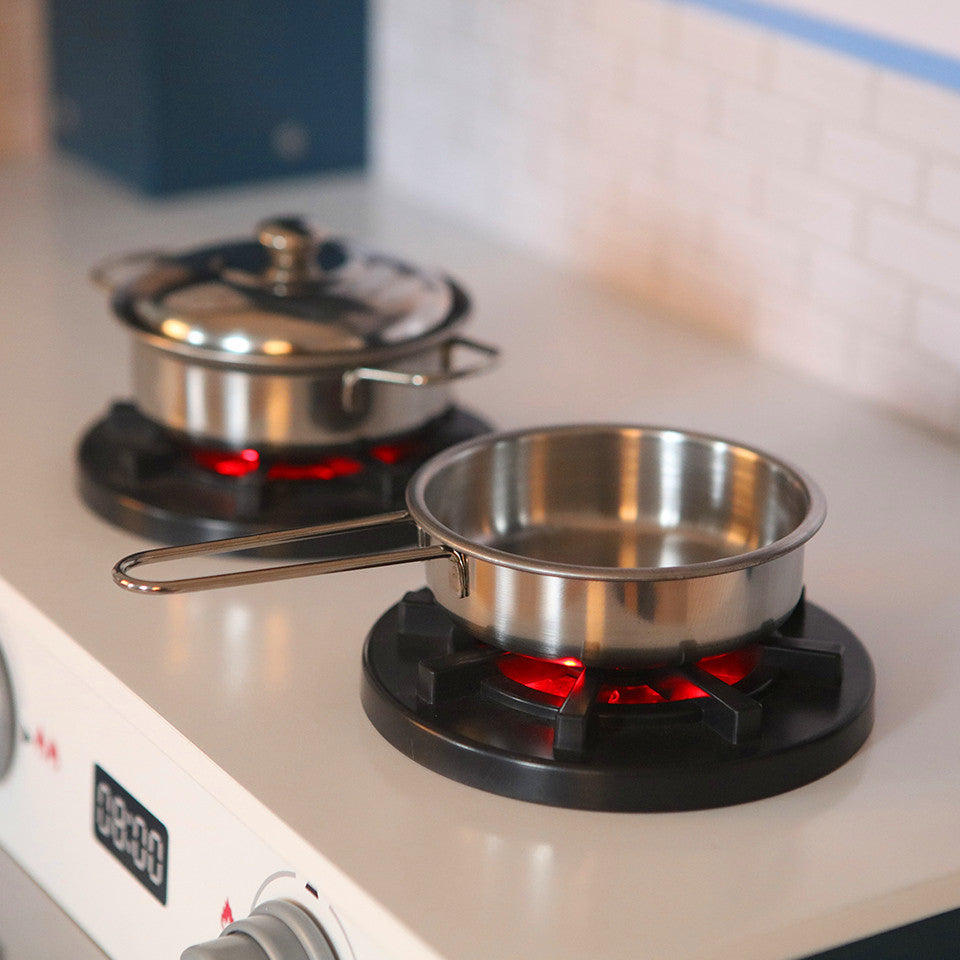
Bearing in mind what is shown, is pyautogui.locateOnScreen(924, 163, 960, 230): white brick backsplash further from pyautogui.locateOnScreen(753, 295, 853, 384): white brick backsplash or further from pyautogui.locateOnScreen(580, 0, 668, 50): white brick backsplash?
pyautogui.locateOnScreen(580, 0, 668, 50): white brick backsplash

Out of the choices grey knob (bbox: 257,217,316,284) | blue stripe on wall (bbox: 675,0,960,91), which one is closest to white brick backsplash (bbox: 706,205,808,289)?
blue stripe on wall (bbox: 675,0,960,91)

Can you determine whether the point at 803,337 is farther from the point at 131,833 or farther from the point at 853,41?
the point at 131,833

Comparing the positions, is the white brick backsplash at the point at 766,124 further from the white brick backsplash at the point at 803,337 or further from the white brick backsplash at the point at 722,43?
the white brick backsplash at the point at 803,337

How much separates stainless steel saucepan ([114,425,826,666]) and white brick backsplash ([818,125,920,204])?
0.57 m

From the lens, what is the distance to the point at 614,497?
3.59 feet

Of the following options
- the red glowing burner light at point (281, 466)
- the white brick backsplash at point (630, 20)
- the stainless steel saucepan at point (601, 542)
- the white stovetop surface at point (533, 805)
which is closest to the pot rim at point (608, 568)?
the stainless steel saucepan at point (601, 542)

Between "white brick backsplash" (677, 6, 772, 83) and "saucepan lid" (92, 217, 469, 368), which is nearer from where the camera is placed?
"saucepan lid" (92, 217, 469, 368)

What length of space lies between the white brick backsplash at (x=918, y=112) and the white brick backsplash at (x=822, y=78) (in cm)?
3

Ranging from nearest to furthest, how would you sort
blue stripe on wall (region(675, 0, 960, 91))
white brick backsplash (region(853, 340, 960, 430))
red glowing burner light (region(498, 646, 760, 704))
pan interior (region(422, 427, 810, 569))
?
red glowing burner light (region(498, 646, 760, 704)), pan interior (region(422, 427, 810, 569)), blue stripe on wall (region(675, 0, 960, 91)), white brick backsplash (region(853, 340, 960, 430))

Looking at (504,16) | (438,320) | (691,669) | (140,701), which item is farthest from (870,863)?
(504,16)

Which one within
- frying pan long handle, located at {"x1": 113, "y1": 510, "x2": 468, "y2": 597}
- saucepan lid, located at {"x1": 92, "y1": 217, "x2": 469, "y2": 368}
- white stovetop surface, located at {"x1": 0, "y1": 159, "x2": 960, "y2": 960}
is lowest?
white stovetop surface, located at {"x1": 0, "y1": 159, "x2": 960, "y2": 960}

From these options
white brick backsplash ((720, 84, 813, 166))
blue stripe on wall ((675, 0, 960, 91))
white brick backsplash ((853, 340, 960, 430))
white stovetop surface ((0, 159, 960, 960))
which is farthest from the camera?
white brick backsplash ((720, 84, 813, 166))

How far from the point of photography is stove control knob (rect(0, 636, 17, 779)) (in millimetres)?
1158

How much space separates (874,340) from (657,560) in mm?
596
